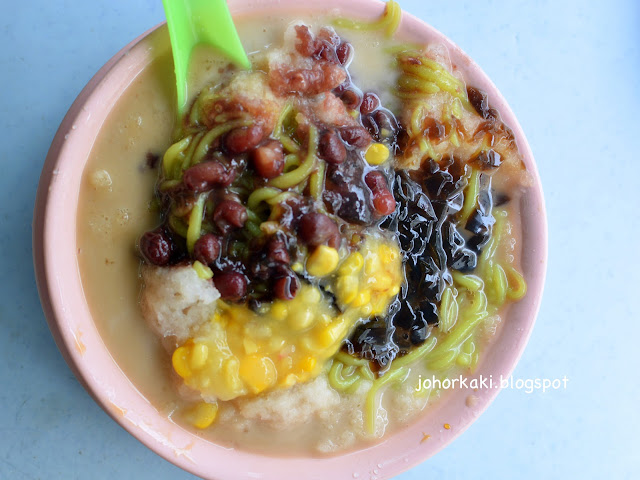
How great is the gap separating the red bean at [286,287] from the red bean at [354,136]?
1.64ft

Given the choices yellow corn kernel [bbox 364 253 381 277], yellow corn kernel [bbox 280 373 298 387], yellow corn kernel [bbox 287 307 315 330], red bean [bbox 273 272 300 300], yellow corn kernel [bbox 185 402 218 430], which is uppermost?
yellow corn kernel [bbox 364 253 381 277]

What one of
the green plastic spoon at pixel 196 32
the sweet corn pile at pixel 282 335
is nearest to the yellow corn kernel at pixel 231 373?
the sweet corn pile at pixel 282 335

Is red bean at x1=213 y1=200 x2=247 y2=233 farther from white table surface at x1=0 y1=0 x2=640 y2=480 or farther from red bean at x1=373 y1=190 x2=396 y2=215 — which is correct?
white table surface at x1=0 y1=0 x2=640 y2=480

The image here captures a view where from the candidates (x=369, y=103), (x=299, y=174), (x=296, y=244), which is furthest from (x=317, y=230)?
(x=369, y=103)

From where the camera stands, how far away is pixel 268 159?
1753mm

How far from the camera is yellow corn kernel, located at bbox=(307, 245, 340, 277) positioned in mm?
1766

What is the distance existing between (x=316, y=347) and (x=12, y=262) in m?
1.33

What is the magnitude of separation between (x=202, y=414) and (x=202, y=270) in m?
0.53

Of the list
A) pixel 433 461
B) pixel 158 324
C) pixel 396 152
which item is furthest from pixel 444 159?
pixel 433 461

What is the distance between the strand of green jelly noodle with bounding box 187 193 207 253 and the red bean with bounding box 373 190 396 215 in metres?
0.59

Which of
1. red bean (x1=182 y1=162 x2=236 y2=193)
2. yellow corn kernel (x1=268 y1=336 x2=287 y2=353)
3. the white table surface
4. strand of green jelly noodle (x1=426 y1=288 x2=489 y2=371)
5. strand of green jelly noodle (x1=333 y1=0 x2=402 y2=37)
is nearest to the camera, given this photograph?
red bean (x1=182 y1=162 x2=236 y2=193)

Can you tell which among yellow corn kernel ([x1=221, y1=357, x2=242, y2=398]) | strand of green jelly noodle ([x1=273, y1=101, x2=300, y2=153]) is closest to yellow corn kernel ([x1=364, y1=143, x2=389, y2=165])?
strand of green jelly noodle ([x1=273, y1=101, x2=300, y2=153])

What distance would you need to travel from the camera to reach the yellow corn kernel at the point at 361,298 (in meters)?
1.86

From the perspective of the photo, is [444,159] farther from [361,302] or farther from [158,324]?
[158,324]
